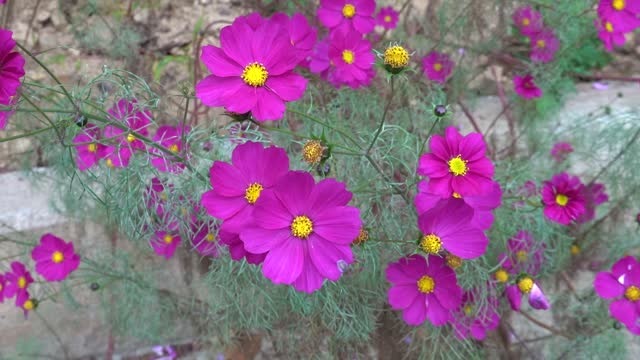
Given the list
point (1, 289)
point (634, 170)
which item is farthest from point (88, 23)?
point (634, 170)

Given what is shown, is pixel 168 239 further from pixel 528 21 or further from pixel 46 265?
pixel 528 21

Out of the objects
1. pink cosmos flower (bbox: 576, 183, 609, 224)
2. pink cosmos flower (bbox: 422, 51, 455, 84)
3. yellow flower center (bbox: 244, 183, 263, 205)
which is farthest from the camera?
pink cosmos flower (bbox: 422, 51, 455, 84)

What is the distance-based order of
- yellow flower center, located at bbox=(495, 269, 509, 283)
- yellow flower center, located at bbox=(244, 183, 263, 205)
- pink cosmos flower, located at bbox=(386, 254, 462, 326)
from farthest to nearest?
yellow flower center, located at bbox=(495, 269, 509, 283)
pink cosmos flower, located at bbox=(386, 254, 462, 326)
yellow flower center, located at bbox=(244, 183, 263, 205)

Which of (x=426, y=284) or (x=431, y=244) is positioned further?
(x=426, y=284)

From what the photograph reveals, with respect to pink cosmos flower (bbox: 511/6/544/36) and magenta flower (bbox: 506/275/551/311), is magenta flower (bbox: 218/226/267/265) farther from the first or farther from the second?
pink cosmos flower (bbox: 511/6/544/36)

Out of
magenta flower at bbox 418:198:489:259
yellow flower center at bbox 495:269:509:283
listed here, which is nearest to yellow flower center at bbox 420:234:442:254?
magenta flower at bbox 418:198:489:259

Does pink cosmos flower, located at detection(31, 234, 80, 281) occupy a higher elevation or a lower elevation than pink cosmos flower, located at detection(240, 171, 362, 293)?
lower

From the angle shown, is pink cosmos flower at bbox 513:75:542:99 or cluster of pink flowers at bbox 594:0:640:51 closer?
cluster of pink flowers at bbox 594:0:640:51

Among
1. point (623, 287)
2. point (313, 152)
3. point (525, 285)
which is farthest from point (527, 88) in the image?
point (313, 152)
